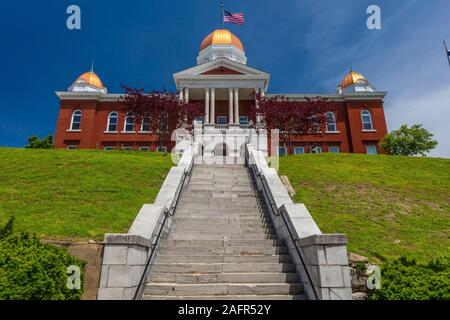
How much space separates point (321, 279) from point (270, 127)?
2396cm

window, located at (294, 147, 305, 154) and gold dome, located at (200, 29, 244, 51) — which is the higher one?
gold dome, located at (200, 29, 244, 51)

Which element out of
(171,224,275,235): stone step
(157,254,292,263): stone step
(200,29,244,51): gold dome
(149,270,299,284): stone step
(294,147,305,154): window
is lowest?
(149,270,299,284): stone step

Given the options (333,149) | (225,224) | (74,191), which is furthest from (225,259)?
(333,149)

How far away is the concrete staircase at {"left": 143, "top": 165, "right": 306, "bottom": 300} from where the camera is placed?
20.3 feet

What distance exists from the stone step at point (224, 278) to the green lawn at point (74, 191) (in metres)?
2.02

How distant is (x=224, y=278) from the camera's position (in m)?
6.49

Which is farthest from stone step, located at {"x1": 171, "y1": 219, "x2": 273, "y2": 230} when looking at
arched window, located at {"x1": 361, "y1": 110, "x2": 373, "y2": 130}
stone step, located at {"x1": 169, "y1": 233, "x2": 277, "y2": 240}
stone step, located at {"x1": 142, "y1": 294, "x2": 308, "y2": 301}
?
arched window, located at {"x1": 361, "y1": 110, "x2": 373, "y2": 130}

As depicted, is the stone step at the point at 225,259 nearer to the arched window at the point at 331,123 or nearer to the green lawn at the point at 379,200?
the green lawn at the point at 379,200

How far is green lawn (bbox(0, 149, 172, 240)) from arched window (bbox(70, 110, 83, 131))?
71.9 feet

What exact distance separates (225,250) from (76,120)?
37.2 m

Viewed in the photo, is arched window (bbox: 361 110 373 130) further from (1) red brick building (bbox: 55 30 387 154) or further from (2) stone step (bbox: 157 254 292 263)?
(2) stone step (bbox: 157 254 292 263)

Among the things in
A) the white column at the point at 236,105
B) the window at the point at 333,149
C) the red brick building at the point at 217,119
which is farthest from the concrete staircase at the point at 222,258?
the window at the point at 333,149

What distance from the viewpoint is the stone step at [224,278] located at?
6.46 m

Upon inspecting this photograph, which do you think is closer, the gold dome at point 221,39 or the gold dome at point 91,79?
the gold dome at point 91,79
